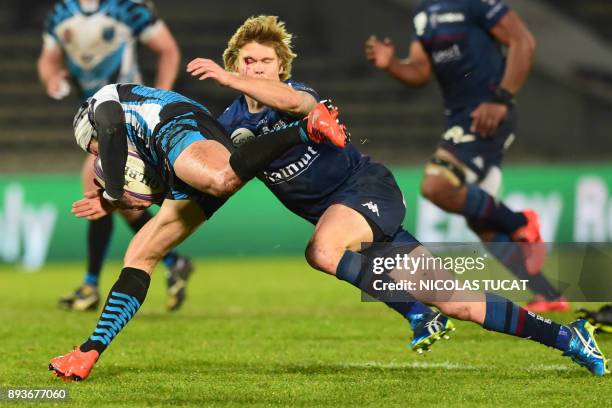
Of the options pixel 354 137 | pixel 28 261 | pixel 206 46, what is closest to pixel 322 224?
pixel 28 261

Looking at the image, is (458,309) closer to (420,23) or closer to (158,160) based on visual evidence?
(158,160)

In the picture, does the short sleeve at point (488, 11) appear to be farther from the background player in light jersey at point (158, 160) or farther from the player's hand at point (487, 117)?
the background player in light jersey at point (158, 160)

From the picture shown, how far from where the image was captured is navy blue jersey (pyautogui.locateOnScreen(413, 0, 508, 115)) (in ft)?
27.8

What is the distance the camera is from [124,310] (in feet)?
18.2

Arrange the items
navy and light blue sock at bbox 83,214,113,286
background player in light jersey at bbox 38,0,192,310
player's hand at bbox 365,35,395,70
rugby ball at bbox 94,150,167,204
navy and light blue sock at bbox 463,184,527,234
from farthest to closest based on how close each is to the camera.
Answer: background player in light jersey at bbox 38,0,192,310 → navy and light blue sock at bbox 83,214,113,286 → navy and light blue sock at bbox 463,184,527,234 → player's hand at bbox 365,35,395,70 → rugby ball at bbox 94,150,167,204

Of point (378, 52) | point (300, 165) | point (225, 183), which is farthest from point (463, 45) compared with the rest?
point (225, 183)

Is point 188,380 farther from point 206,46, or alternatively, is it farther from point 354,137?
point 206,46

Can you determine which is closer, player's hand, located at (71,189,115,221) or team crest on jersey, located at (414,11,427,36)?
player's hand, located at (71,189,115,221)

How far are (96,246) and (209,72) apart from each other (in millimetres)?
3917

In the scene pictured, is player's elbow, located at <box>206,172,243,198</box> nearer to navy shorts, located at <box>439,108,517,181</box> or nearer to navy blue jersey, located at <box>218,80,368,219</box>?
navy blue jersey, located at <box>218,80,368,219</box>

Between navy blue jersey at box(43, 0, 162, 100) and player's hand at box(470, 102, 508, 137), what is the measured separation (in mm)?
2382

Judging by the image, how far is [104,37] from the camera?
9.13 m

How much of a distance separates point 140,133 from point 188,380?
43.3 inches

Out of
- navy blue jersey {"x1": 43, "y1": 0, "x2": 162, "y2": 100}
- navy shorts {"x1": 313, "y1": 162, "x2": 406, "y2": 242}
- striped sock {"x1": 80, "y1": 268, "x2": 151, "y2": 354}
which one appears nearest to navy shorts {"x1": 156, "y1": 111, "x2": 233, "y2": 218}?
striped sock {"x1": 80, "y1": 268, "x2": 151, "y2": 354}
